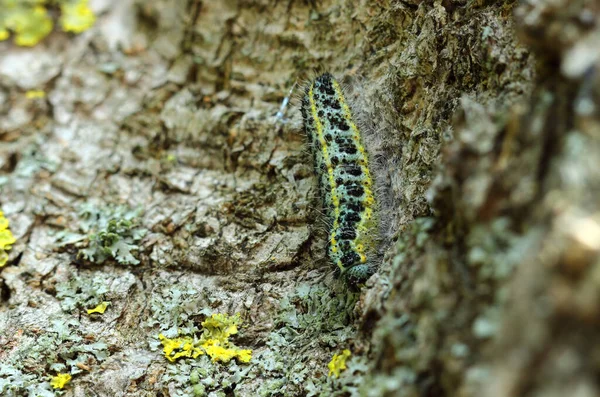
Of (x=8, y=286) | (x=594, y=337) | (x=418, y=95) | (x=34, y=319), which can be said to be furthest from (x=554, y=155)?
(x=8, y=286)

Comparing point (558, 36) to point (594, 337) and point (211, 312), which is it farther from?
point (211, 312)

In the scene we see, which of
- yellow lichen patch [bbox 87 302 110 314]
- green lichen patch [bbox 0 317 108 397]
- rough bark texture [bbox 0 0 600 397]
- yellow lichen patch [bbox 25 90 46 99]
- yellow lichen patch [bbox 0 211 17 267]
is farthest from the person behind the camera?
yellow lichen patch [bbox 25 90 46 99]

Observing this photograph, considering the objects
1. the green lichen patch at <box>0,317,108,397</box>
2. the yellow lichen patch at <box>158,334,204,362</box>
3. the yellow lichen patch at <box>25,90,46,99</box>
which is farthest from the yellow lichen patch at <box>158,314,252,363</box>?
the yellow lichen patch at <box>25,90,46,99</box>

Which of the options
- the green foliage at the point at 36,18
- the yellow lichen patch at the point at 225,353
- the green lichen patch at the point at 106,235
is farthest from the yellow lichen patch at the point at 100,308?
the green foliage at the point at 36,18

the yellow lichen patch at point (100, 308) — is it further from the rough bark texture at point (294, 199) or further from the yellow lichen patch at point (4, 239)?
the yellow lichen patch at point (4, 239)

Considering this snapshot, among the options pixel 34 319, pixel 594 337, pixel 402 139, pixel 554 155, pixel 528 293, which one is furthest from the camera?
pixel 402 139

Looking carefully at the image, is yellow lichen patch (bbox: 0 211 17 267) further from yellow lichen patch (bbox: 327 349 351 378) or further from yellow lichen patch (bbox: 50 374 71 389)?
yellow lichen patch (bbox: 327 349 351 378)
